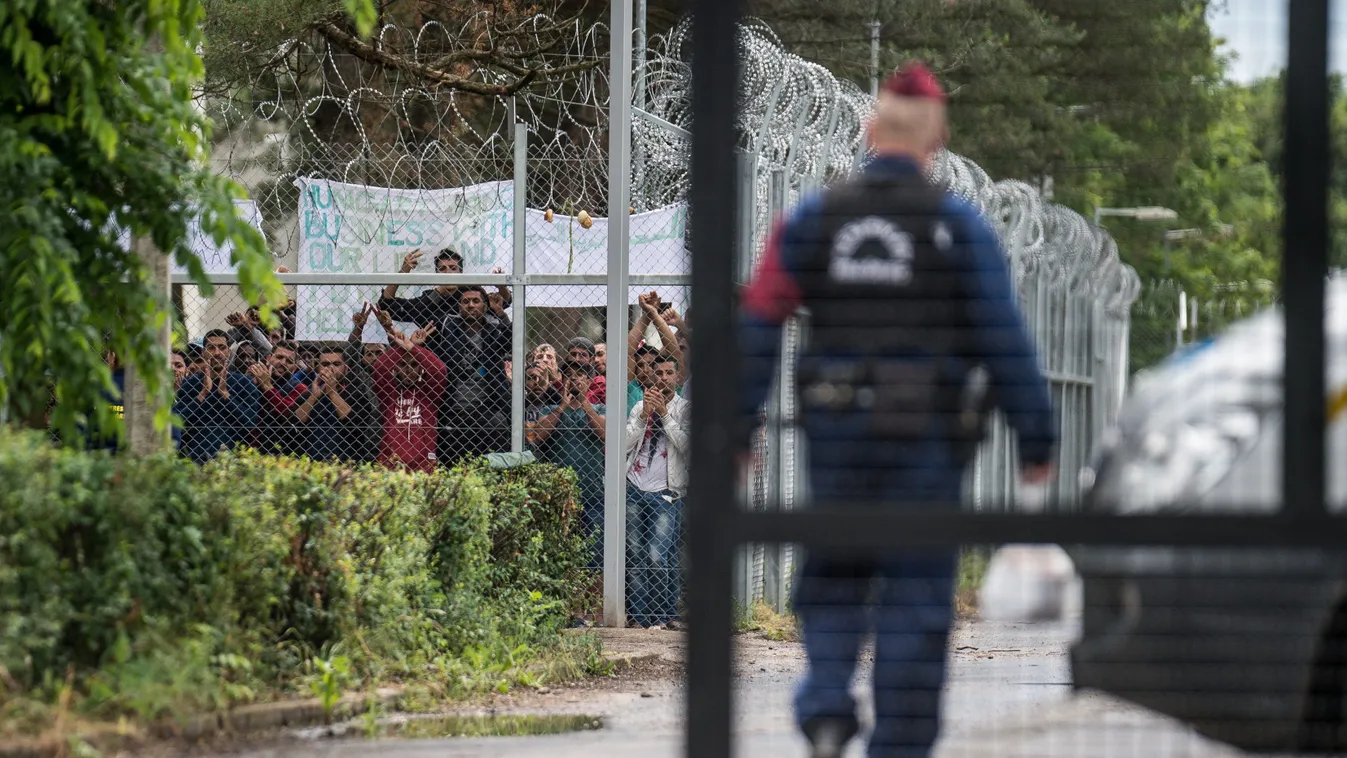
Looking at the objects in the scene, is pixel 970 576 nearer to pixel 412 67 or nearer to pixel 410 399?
pixel 410 399

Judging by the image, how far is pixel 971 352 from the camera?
147 inches

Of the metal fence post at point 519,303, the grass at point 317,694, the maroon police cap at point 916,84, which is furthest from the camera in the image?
the metal fence post at point 519,303

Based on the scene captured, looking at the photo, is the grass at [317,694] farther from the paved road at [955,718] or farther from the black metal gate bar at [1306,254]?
the black metal gate bar at [1306,254]

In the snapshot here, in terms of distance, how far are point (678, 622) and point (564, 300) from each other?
6.64ft

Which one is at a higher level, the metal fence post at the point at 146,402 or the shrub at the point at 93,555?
the metal fence post at the point at 146,402

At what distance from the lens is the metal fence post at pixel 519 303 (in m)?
9.41

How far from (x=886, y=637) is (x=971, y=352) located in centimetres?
77

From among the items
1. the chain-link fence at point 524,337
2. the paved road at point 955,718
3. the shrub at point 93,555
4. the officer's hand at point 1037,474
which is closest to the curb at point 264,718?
the paved road at point 955,718

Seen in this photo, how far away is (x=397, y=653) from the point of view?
6.47m

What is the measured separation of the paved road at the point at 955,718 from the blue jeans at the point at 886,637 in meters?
0.17

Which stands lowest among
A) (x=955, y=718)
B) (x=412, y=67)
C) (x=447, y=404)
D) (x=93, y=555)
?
(x=955, y=718)

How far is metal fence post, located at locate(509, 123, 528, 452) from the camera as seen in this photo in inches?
370

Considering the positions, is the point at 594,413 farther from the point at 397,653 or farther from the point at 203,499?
the point at 203,499

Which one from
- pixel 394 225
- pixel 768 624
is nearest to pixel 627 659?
pixel 768 624
